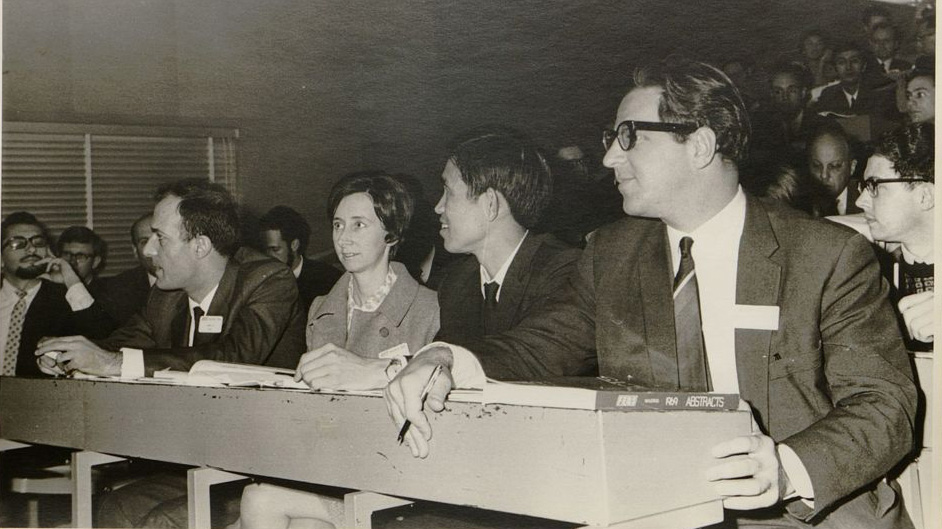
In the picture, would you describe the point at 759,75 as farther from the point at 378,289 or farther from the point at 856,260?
the point at 378,289

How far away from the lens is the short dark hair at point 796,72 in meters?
2.29

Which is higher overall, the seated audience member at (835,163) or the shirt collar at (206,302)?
the seated audience member at (835,163)

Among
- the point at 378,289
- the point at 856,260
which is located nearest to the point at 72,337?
the point at 378,289

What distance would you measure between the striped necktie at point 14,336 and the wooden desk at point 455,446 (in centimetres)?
65

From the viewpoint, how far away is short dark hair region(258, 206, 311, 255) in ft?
8.77

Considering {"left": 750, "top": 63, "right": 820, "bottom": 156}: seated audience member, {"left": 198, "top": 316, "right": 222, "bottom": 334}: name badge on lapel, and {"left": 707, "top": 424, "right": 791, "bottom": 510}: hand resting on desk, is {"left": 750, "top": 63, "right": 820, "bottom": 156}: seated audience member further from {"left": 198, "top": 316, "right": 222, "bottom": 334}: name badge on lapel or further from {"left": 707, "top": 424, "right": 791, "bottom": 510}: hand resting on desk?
{"left": 198, "top": 316, "right": 222, "bottom": 334}: name badge on lapel

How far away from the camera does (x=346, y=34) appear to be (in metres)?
2.52

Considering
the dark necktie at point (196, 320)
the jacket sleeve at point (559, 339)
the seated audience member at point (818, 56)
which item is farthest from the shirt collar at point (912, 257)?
the dark necktie at point (196, 320)

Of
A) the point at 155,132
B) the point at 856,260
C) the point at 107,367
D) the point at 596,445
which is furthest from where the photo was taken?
the point at 155,132

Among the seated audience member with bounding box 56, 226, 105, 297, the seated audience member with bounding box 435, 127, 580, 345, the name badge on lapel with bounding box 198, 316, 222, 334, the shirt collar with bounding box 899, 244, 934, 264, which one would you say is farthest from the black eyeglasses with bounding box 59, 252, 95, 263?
the shirt collar with bounding box 899, 244, 934, 264

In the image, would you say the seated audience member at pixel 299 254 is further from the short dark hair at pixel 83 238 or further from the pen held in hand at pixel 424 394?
the pen held in hand at pixel 424 394

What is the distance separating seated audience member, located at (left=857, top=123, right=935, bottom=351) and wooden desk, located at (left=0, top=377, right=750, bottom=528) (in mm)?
877

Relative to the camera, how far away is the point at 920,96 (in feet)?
6.69

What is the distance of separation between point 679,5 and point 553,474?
1.52 metres
